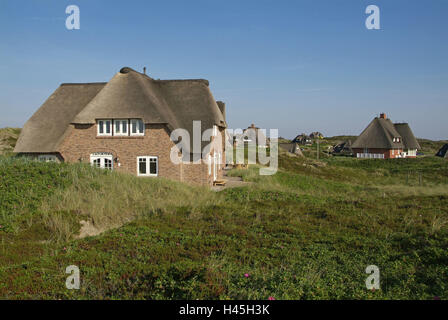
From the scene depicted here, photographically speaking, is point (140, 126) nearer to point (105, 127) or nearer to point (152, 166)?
point (105, 127)

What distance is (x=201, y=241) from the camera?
8.41m

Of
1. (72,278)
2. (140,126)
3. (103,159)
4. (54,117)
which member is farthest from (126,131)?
(72,278)

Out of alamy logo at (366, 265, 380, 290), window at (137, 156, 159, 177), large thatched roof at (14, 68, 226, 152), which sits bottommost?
alamy logo at (366, 265, 380, 290)

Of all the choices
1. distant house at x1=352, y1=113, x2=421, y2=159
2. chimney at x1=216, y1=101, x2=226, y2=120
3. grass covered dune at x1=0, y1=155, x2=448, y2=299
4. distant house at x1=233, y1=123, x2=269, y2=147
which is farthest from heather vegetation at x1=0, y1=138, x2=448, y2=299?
distant house at x1=233, y1=123, x2=269, y2=147

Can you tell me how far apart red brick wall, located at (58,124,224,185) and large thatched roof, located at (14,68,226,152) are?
2.27 ft

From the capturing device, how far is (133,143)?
65.9 ft

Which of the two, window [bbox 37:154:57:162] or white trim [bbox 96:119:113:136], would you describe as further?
window [bbox 37:154:57:162]

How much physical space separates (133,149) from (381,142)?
154 ft

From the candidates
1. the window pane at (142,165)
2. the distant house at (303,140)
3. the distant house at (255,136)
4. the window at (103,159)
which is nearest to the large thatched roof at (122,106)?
the window at (103,159)

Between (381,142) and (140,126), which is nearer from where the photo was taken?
(140,126)

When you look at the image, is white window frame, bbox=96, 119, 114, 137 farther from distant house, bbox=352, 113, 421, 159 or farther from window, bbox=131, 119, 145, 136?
distant house, bbox=352, 113, 421, 159

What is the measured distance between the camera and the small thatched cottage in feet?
64.6

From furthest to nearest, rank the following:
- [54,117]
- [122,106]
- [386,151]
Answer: [386,151], [54,117], [122,106]

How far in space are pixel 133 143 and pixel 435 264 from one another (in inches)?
675
